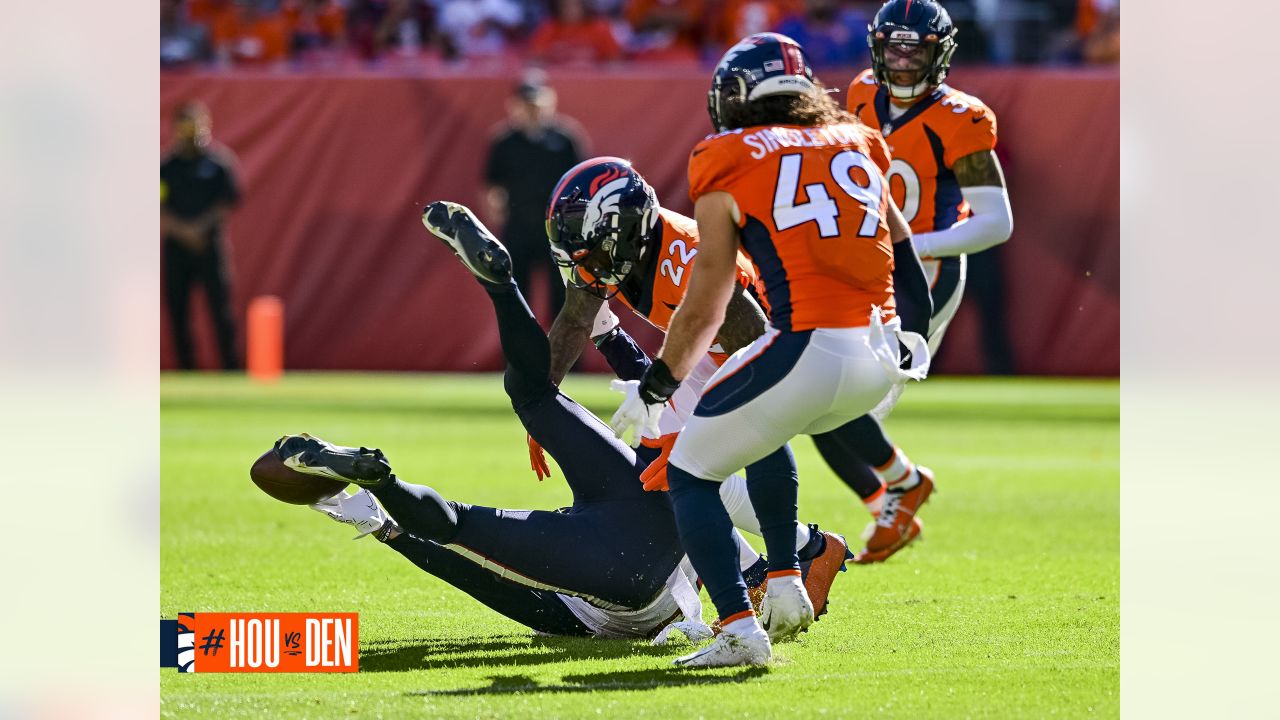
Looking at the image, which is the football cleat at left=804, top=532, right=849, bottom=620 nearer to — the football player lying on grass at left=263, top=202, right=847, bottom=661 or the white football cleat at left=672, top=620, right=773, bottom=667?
the football player lying on grass at left=263, top=202, right=847, bottom=661

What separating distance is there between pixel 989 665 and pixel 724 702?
882 millimetres

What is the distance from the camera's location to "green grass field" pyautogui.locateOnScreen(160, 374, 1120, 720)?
3.91 meters

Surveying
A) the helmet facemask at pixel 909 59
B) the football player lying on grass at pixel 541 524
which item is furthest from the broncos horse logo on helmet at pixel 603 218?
the helmet facemask at pixel 909 59

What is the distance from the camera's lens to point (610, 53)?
16.2 meters

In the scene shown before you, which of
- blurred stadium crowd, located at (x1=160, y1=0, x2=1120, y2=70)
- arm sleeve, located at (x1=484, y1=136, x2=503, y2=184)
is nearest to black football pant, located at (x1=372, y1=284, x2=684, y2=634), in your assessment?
arm sleeve, located at (x1=484, y1=136, x2=503, y2=184)

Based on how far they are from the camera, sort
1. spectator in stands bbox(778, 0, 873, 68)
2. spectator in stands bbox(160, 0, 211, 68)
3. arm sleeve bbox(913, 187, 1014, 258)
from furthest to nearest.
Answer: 1. spectator in stands bbox(160, 0, 211, 68)
2. spectator in stands bbox(778, 0, 873, 68)
3. arm sleeve bbox(913, 187, 1014, 258)

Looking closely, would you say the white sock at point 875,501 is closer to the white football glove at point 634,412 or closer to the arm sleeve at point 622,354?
the arm sleeve at point 622,354

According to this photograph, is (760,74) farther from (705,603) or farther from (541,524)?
(705,603)

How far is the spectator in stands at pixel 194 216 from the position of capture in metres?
14.5

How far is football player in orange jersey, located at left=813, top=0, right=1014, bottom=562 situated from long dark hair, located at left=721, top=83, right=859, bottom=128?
201cm

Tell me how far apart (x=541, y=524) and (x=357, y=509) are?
49 centimetres

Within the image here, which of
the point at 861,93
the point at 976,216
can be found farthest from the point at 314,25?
the point at 976,216
